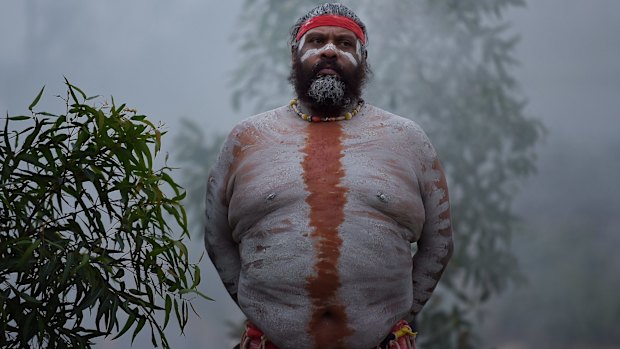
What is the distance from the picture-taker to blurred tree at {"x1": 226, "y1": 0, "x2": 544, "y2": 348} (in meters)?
6.80

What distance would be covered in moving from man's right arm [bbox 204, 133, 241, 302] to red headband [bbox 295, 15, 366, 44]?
304 millimetres

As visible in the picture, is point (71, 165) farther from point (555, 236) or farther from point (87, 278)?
point (555, 236)

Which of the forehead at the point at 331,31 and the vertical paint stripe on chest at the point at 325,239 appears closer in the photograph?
the vertical paint stripe on chest at the point at 325,239

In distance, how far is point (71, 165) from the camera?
6.91 ft

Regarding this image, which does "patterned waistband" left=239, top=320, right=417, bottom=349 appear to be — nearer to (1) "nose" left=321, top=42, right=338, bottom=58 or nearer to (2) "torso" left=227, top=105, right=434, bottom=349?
(2) "torso" left=227, top=105, right=434, bottom=349

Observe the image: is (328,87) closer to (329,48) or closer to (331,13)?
(329,48)

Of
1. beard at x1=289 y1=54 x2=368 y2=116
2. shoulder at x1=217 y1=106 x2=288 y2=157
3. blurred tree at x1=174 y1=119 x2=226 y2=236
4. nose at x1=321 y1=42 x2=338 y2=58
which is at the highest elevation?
blurred tree at x1=174 y1=119 x2=226 y2=236

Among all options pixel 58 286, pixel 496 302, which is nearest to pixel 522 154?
pixel 496 302

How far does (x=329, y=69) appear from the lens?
2.22 meters

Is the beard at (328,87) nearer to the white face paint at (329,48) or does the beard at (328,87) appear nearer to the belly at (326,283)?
the white face paint at (329,48)

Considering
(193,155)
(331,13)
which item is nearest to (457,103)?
(193,155)

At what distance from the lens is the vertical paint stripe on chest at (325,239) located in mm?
2037

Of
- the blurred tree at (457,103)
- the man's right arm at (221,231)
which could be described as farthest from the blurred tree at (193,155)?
the man's right arm at (221,231)

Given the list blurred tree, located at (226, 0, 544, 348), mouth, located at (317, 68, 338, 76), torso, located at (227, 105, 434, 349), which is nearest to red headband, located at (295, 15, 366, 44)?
mouth, located at (317, 68, 338, 76)
